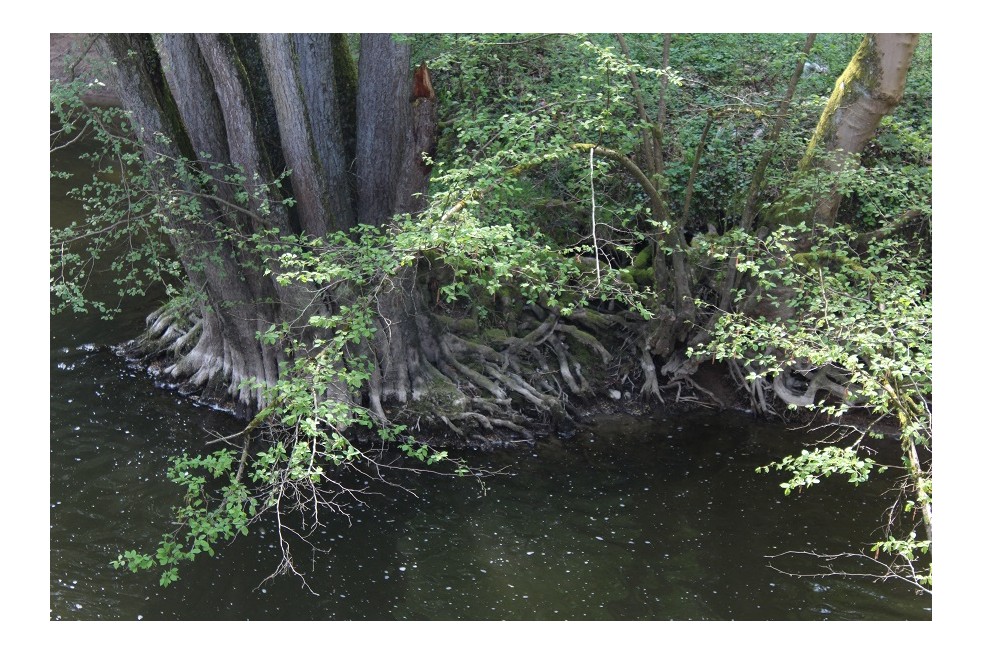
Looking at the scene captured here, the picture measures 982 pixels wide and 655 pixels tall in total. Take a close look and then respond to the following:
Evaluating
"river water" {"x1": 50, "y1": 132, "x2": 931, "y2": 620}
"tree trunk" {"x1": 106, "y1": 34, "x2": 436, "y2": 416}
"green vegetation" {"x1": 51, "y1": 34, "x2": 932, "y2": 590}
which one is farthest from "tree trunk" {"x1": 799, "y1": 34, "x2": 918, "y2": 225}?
"tree trunk" {"x1": 106, "y1": 34, "x2": 436, "y2": 416}

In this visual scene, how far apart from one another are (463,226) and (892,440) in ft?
18.0

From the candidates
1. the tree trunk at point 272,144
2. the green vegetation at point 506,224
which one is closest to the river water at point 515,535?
the green vegetation at point 506,224

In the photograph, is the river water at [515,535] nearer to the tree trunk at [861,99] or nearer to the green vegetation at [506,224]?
the green vegetation at [506,224]

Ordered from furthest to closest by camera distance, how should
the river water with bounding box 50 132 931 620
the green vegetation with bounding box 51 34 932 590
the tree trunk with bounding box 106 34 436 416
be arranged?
1. the tree trunk with bounding box 106 34 436 416
2. the green vegetation with bounding box 51 34 932 590
3. the river water with bounding box 50 132 931 620

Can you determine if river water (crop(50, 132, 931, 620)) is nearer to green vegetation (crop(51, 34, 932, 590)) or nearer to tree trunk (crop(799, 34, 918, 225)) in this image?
green vegetation (crop(51, 34, 932, 590))

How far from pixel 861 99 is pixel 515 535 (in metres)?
4.52

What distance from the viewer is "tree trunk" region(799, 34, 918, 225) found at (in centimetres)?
709

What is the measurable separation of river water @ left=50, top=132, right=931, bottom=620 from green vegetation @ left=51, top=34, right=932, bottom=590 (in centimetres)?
32

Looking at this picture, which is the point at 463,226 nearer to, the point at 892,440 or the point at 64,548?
the point at 64,548

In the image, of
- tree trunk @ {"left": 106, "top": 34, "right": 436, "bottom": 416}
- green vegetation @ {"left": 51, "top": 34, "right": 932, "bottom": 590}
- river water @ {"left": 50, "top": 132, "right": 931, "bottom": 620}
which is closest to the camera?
river water @ {"left": 50, "top": 132, "right": 931, "bottom": 620}

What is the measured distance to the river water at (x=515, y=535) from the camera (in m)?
5.97

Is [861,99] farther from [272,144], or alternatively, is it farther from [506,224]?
[272,144]

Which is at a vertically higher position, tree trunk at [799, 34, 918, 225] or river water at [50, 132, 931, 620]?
tree trunk at [799, 34, 918, 225]

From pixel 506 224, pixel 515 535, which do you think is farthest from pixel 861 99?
pixel 515 535
